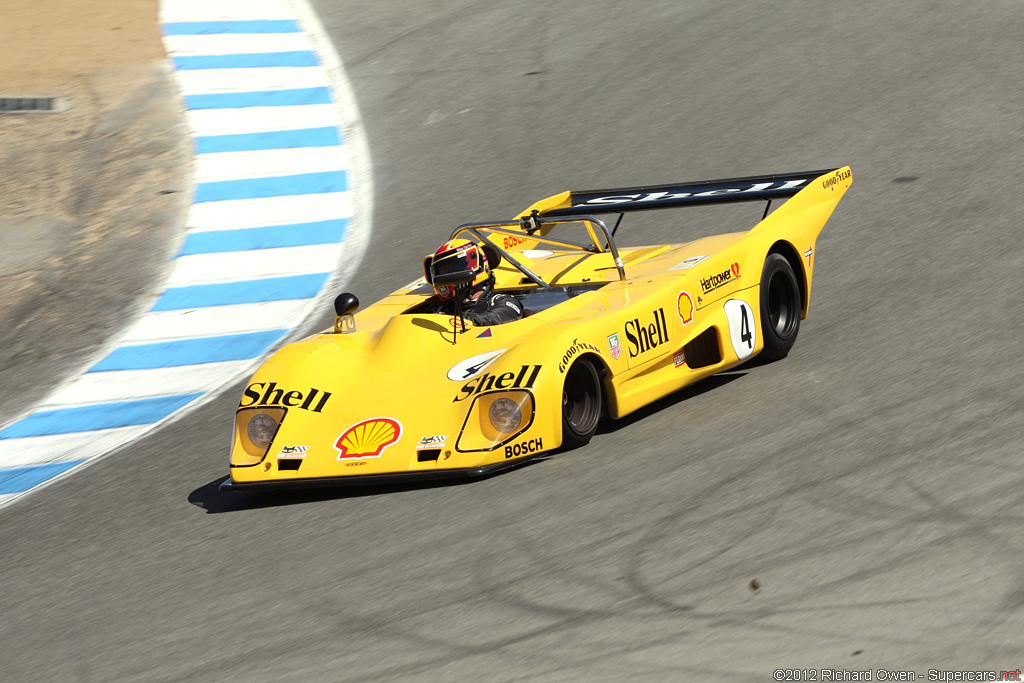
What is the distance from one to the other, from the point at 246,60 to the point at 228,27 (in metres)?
1.17

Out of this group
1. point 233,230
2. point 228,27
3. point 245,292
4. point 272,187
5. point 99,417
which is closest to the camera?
point 99,417

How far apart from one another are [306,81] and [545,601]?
34.4 ft

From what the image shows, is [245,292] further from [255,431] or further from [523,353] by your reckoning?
[523,353]

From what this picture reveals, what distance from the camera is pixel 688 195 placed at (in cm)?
765

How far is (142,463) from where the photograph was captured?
6.92m

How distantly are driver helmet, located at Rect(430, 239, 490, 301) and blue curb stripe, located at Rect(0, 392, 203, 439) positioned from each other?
237 cm

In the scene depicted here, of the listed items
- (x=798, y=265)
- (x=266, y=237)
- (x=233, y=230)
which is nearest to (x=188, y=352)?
(x=266, y=237)

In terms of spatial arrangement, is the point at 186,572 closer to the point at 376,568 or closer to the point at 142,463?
the point at 376,568

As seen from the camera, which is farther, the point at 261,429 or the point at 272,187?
the point at 272,187

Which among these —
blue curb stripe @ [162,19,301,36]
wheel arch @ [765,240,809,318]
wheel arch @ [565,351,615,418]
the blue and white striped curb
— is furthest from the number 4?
blue curb stripe @ [162,19,301,36]

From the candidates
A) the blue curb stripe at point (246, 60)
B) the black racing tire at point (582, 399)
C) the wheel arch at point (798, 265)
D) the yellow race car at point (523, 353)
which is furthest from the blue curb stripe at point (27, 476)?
Answer: the blue curb stripe at point (246, 60)

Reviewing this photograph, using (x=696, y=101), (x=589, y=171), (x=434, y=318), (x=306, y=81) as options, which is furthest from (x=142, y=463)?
(x=306, y=81)

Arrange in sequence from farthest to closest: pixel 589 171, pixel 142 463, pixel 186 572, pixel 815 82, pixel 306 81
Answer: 1. pixel 306 81
2. pixel 815 82
3. pixel 589 171
4. pixel 142 463
5. pixel 186 572

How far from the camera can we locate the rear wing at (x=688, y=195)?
24.4 feet
